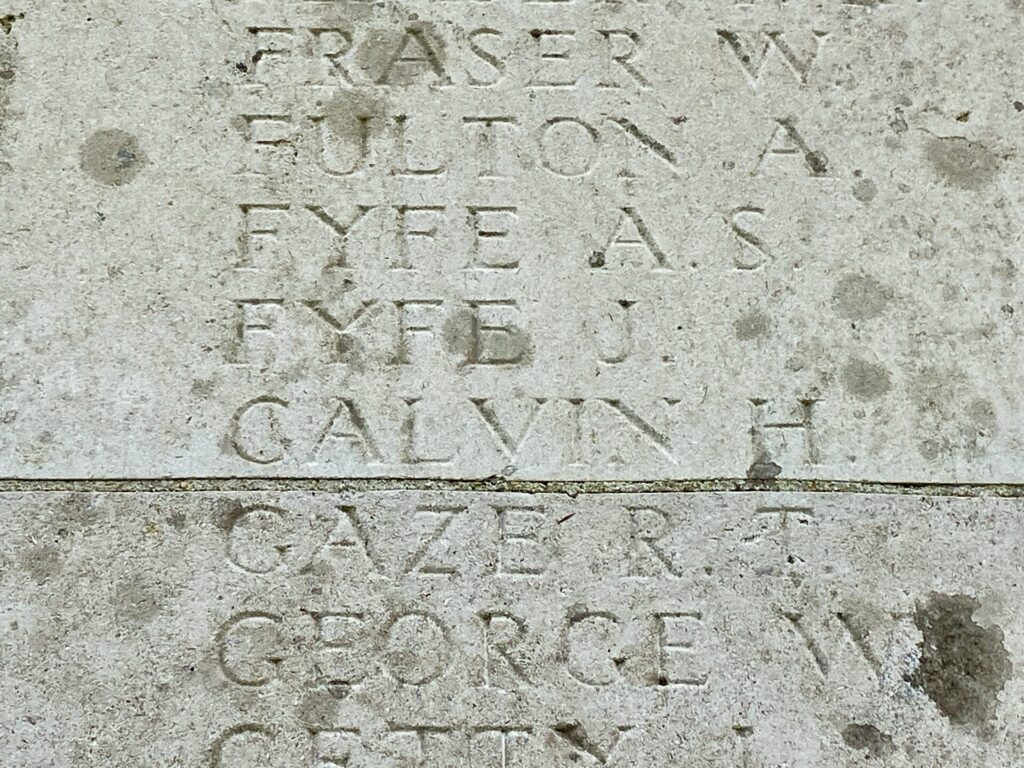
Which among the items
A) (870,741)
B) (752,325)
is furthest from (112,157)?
(870,741)

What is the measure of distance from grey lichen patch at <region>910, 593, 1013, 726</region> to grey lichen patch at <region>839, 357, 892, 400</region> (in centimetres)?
49

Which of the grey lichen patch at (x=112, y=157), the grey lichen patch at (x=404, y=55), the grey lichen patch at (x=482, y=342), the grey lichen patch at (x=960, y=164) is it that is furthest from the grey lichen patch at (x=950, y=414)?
the grey lichen patch at (x=112, y=157)

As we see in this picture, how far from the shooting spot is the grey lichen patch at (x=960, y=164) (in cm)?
221

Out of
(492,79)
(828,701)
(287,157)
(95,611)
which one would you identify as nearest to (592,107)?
(492,79)

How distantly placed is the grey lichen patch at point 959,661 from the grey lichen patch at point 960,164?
990 millimetres

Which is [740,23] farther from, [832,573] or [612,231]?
[832,573]

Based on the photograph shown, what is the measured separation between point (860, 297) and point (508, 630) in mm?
1148

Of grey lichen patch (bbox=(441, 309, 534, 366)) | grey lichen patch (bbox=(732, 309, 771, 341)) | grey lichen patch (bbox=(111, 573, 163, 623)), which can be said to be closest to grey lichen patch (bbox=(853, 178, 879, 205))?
grey lichen patch (bbox=(732, 309, 771, 341))

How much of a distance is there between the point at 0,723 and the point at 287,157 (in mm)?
1447

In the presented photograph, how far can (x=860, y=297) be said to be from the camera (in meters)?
2.19

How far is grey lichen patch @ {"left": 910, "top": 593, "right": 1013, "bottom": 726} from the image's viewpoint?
209 cm

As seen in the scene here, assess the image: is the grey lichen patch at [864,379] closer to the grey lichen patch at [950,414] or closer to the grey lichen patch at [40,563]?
the grey lichen patch at [950,414]

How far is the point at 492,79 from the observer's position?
2230mm

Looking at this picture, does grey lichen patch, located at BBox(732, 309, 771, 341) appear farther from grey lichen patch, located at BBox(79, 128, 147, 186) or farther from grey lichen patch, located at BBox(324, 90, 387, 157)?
grey lichen patch, located at BBox(79, 128, 147, 186)
